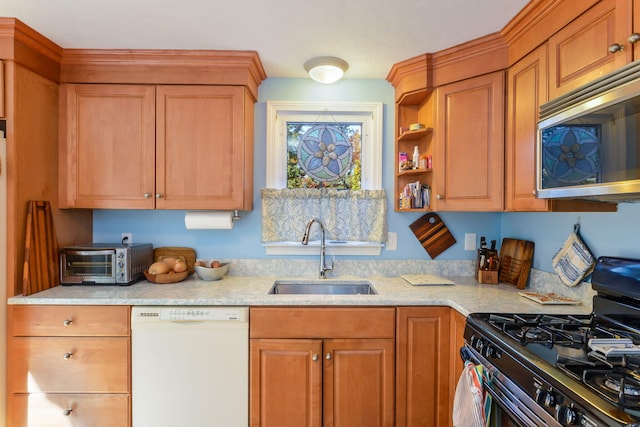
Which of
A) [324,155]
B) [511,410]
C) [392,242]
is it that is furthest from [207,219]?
[511,410]

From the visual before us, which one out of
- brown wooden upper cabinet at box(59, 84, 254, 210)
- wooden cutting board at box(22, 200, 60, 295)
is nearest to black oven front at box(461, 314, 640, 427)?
brown wooden upper cabinet at box(59, 84, 254, 210)

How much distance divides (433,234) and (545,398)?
1.48m

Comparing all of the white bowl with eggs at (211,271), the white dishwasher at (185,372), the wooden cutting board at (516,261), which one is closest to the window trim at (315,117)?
the white bowl with eggs at (211,271)

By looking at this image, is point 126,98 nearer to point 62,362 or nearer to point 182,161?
point 182,161

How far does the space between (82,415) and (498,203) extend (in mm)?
2500

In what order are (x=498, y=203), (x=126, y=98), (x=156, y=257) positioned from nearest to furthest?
(x=498, y=203)
(x=126, y=98)
(x=156, y=257)

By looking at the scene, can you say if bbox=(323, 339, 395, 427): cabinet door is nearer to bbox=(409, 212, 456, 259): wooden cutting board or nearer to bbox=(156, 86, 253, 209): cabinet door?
bbox=(409, 212, 456, 259): wooden cutting board

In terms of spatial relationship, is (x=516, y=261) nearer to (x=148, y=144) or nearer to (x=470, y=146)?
(x=470, y=146)

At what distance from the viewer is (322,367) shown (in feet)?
5.66

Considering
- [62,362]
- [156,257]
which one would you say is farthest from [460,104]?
[62,362]

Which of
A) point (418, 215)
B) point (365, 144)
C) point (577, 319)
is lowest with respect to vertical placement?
Result: point (577, 319)

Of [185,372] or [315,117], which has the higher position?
[315,117]

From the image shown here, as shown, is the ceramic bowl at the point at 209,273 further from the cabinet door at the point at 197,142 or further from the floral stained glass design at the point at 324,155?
the floral stained glass design at the point at 324,155

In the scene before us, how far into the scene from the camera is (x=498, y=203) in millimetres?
1837
